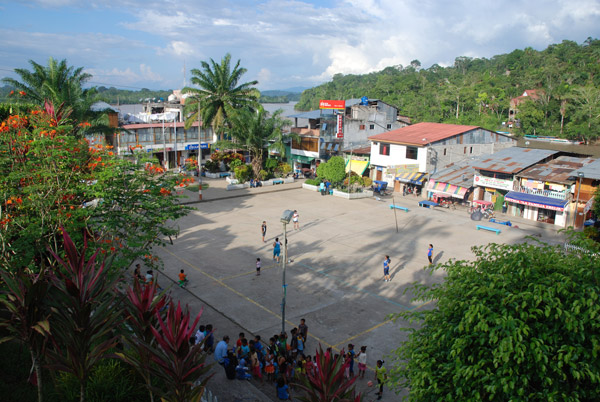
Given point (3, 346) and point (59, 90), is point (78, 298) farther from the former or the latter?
point (59, 90)

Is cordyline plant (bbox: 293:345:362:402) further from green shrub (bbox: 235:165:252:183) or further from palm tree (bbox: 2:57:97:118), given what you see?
green shrub (bbox: 235:165:252:183)

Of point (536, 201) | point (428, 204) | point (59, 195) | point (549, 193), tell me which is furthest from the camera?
point (428, 204)

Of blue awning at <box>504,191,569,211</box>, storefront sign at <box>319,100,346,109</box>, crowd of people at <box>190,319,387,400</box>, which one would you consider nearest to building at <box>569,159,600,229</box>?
blue awning at <box>504,191,569,211</box>

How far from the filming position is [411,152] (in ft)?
130

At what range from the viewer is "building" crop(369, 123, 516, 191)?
38.5 m

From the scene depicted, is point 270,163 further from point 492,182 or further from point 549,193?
point 549,193

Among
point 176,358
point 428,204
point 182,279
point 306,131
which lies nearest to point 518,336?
point 176,358

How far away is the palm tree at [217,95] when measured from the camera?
45.3 meters

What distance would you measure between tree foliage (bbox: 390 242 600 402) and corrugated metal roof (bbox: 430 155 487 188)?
29.1m

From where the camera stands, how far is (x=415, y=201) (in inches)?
1457

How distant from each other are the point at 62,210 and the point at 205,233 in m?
14.0

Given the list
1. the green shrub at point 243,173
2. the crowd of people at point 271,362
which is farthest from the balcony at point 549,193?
the crowd of people at point 271,362

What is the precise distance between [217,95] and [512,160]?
93.8 ft

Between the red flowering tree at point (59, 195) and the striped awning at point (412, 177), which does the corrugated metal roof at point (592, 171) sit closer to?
the striped awning at point (412, 177)
